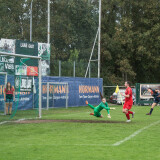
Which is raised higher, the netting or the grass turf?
the netting

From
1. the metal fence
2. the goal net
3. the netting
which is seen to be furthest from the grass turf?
the netting

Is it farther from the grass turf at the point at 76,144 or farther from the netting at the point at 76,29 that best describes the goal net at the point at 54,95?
the grass turf at the point at 76,144

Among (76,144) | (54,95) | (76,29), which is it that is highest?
(76,29)

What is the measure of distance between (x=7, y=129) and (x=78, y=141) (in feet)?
14.6

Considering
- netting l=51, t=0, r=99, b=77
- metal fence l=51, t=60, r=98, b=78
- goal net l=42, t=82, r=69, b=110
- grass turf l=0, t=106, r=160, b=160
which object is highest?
netting l=51, t=0, r=99, b=77

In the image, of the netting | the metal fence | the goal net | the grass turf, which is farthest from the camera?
the netting

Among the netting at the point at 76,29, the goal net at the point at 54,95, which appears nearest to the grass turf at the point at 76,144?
the goal net at the point at 54,95

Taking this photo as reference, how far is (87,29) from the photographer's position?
131 feet

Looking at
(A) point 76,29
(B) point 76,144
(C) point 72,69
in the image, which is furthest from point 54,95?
(B) point 76,144

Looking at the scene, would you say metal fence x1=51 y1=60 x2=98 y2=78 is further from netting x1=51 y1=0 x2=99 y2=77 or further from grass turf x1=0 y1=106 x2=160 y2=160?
grass turf x1=0 y1=106 x2=160 y2=160

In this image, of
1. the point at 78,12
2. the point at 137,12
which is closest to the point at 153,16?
the point at 137,12

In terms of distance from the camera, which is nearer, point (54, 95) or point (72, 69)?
point (54, 95)

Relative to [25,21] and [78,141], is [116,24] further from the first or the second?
[78,141]

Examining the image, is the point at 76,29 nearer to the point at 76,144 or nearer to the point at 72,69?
the point at 72,69
